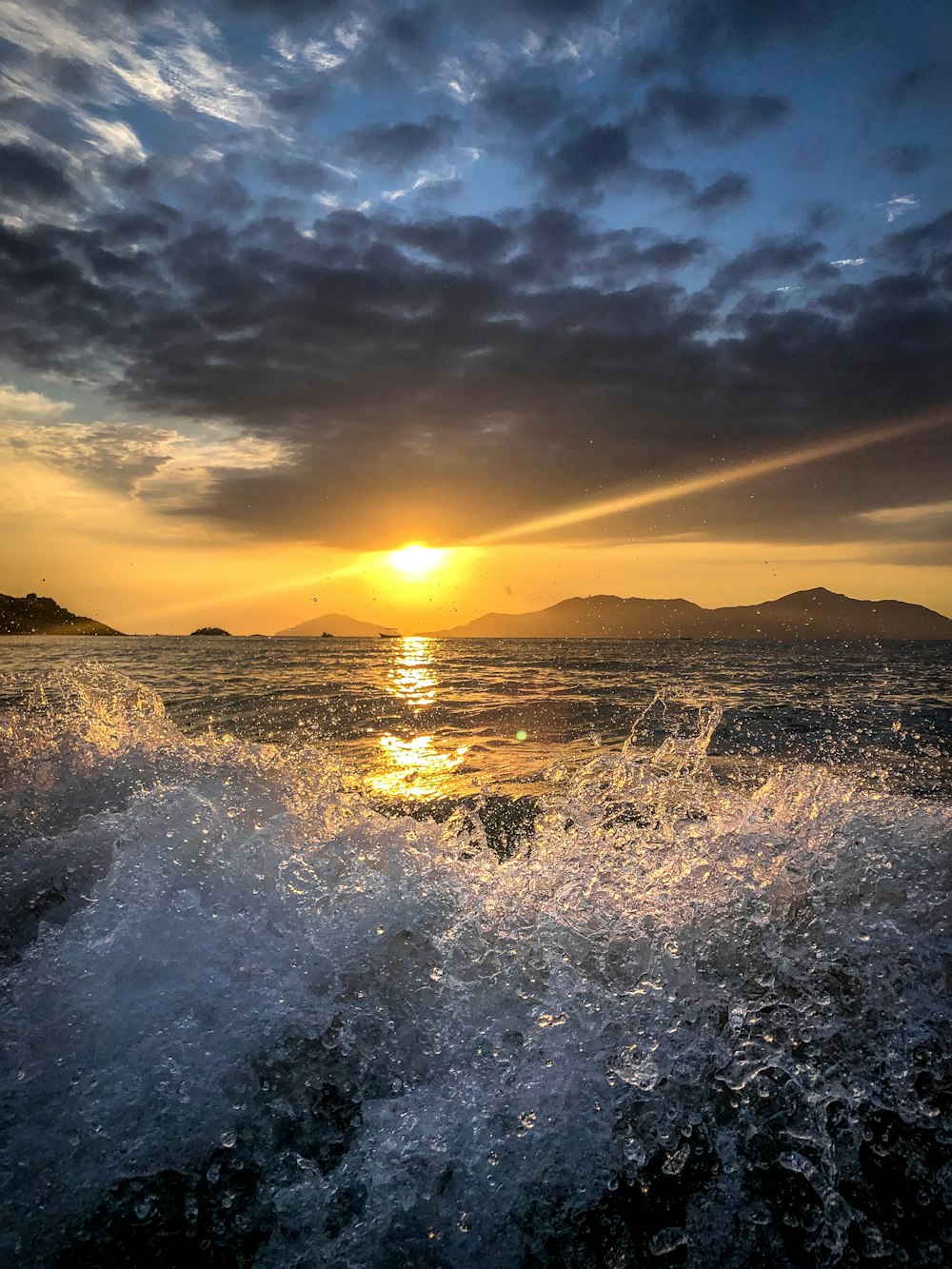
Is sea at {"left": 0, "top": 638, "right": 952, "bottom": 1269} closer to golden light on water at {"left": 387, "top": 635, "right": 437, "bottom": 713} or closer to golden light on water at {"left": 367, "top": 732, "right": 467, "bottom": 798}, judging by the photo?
golden light on water at {"left": 367, "top": 732, "right": 467, "bottom": 798}

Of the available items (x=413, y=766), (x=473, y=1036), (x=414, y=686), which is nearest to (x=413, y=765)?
(x=413, y=766)

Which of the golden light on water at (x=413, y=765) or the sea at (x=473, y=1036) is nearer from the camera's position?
the sea at (x=473, y=1036)

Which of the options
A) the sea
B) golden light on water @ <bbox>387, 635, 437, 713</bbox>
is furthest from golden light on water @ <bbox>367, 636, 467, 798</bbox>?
golden light on water @ <bbox>387, 635, 437, 713</bbox>

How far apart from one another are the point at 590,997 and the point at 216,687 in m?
24.5

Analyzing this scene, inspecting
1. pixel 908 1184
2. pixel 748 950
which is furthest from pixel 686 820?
pixel 908 1184

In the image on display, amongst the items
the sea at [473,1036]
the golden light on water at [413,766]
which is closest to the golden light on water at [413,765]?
the golden light on water at [413,766]

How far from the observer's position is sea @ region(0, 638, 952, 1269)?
2631mm

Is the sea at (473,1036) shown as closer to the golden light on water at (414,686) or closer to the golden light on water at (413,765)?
the golden light on water at (413,765)

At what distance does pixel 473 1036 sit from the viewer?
11.4 feet

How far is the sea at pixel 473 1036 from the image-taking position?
2.63m

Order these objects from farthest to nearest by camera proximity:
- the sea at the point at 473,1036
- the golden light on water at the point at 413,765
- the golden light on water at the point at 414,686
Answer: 1. the golden light on water at the point at 414,686
2. the golden light on water at the point at 413,765
3. the sea at the point at 473,1036

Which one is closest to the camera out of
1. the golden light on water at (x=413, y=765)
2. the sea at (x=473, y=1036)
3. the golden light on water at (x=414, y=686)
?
the sea at (x=473, y=1036)

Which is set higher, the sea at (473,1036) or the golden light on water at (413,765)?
the sea at (473,1036)

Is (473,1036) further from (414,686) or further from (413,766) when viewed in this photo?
(414,686)
